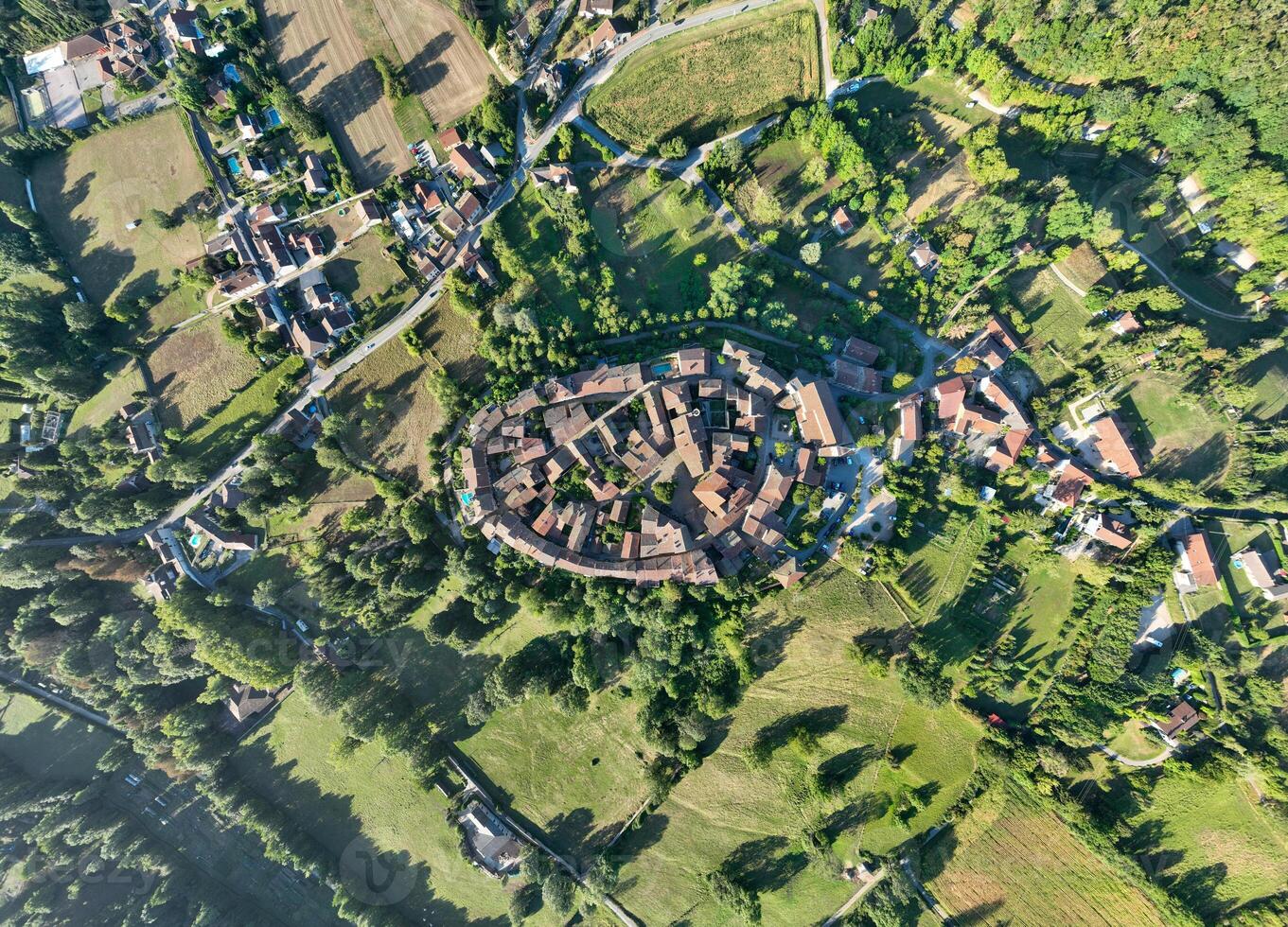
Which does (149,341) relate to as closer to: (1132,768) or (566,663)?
(566,663)

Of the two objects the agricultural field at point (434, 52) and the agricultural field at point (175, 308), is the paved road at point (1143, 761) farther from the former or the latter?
the agricultural field at point (175, 308)

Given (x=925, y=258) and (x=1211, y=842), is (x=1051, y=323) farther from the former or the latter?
(x=1211, y=842)

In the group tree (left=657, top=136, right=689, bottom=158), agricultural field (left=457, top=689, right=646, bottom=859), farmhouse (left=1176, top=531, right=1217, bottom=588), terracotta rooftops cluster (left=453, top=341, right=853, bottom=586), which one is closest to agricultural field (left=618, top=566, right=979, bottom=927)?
agricultural field (left=457, top=689, right=646, bottom=859)

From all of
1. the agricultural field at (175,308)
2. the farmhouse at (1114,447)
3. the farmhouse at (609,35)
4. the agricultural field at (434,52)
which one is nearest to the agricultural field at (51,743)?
the agricultural field at (175,308)

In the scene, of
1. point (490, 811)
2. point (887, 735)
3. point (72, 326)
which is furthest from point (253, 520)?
point (887, 735)

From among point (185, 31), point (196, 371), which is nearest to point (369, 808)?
point (196, 371)
